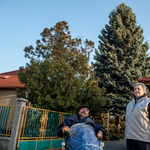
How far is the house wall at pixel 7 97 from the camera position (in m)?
14.6

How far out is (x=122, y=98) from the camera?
1281cm

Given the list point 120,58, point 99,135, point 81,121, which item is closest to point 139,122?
point 99,135

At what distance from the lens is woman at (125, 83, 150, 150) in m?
2.79

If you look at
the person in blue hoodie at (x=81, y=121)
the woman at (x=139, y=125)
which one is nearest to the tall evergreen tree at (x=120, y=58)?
the person in blue hoodie at (x=81, y=121)

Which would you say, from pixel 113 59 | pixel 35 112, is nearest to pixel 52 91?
pixel 35 112

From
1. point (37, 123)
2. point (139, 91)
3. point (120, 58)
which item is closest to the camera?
point (139, 91)

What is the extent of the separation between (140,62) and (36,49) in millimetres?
9333

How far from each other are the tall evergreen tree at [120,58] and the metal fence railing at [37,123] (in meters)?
7.02

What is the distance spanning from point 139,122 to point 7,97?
1418 cm

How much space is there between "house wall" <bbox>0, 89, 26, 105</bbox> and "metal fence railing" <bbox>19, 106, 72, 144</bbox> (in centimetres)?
873

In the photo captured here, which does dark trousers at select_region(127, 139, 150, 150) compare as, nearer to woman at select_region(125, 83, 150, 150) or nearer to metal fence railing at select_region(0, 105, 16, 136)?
woman at select_region(125, 83, 150, 150)

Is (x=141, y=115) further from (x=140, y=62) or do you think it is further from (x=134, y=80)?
(x=140, y=62)

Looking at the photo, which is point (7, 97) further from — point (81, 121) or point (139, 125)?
point (139, 125)

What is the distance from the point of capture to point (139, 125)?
2895 mm
